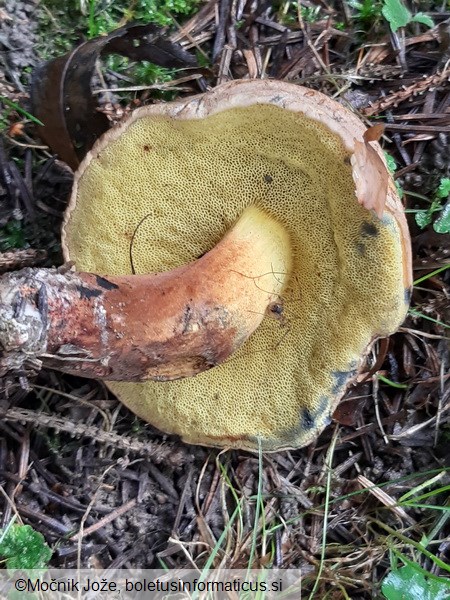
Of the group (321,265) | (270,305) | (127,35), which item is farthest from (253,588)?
(127,35)

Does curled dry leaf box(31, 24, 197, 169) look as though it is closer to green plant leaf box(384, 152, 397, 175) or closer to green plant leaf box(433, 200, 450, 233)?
green plant leaf box(384, 152, 397, 175)

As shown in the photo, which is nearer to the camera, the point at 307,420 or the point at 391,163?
the point at 307,420

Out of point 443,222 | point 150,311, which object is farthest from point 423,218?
point 150,311

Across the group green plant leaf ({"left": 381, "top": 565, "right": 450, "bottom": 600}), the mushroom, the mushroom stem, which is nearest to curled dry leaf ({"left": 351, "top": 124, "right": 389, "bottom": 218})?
the mushroom

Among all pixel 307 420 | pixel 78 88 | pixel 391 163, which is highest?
pixel 78 88

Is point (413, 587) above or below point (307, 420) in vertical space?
below

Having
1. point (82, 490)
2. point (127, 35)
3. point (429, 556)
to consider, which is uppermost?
point (127, 35)

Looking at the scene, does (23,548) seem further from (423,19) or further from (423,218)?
(423,19)

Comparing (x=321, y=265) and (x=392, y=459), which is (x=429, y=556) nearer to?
(x=392, y=459)
